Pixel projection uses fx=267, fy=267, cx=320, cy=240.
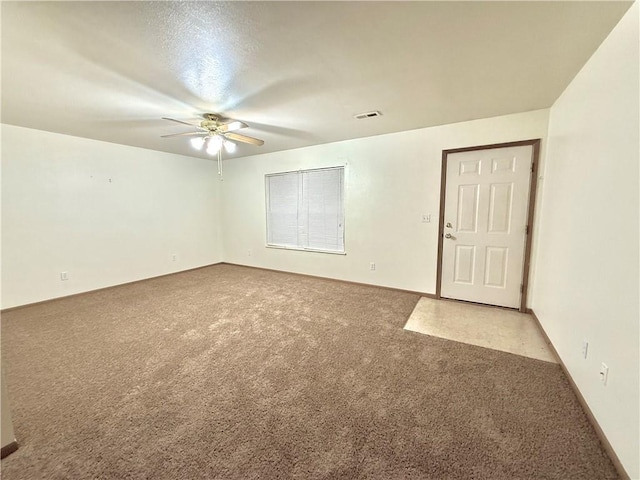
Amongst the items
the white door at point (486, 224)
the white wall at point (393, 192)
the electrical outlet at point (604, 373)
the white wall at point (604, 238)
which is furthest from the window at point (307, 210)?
the electrical outlet at point (604, 373)

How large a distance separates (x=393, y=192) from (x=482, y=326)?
2.08m

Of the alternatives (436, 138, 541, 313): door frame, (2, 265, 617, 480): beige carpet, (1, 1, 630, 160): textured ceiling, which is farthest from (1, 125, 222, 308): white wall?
(436, 138, 541, 313): door frame

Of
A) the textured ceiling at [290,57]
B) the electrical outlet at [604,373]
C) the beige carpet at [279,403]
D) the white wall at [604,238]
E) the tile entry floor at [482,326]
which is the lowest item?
the beige carpet at [279,403]

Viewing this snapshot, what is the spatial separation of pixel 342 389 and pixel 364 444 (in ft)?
1.53

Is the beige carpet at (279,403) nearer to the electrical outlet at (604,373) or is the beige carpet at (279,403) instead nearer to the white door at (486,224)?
the electrical outlet at (604,373)

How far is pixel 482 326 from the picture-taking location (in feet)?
9.59

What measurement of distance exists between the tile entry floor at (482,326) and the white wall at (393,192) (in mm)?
560

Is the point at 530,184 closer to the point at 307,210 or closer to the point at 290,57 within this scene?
the point at 290,57

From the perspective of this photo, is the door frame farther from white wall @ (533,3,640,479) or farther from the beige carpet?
the beige carpet

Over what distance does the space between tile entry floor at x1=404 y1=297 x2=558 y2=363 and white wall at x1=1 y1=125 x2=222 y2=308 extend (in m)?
4.64

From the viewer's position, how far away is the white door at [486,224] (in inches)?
127

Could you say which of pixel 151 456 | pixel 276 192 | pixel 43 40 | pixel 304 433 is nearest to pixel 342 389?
pixel 304 433

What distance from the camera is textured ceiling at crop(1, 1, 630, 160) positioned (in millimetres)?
1498

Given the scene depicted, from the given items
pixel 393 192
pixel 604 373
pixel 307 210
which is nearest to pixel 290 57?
pixel 393 192
